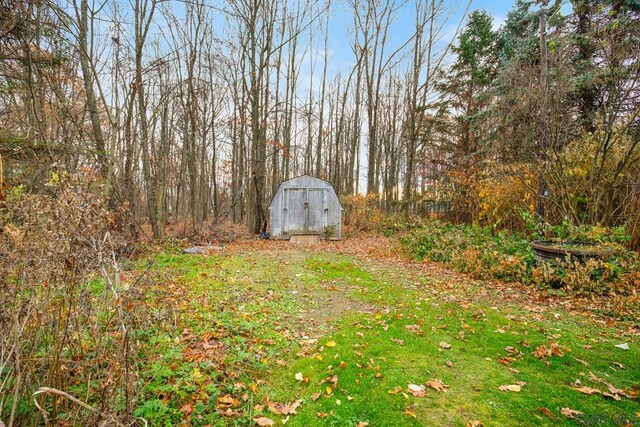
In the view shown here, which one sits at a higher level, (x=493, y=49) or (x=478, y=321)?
(x=493, y=49)

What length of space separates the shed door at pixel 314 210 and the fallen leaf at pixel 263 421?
1116cm

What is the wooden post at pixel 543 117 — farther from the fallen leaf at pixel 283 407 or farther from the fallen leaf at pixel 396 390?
the fallen leaf at pixel 283 407

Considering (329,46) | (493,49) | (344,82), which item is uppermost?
(329,46)

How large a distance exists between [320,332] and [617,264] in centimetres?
544

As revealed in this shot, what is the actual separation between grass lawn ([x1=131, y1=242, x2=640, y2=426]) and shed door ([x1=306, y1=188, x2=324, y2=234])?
26.1ft

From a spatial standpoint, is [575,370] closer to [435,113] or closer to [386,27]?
[435,113]

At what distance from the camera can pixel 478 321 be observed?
4.38m

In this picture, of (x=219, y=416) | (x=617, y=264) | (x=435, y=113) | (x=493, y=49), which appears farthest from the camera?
(x=435, y=113)

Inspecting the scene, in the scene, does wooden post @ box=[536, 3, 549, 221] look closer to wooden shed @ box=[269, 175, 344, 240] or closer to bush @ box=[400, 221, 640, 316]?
bush @ box=[400, 221, 640, 316]

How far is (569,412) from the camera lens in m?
2.53

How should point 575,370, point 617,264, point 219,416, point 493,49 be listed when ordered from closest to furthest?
1. point 219,416
2. point 575,370
3. point 617,264
4. point 493,49

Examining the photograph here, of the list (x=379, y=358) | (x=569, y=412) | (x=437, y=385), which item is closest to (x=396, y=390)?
(x=437, y=385)

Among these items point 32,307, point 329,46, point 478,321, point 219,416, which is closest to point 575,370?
point 478,321

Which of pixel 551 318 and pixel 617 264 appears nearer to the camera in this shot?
pixel 551 318
